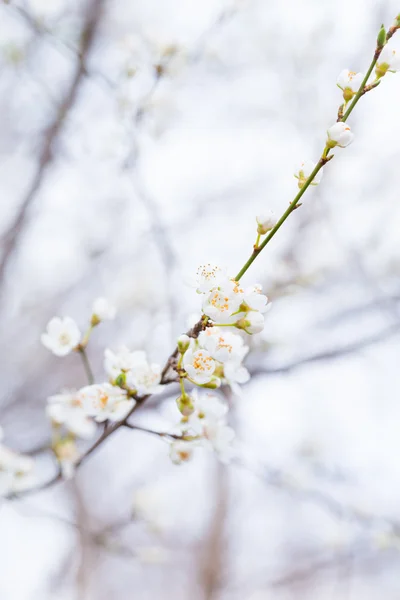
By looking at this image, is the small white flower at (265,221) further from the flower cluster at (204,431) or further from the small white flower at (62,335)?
the small white flower at (62,335)

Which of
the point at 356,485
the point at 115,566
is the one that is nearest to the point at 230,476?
the point at 356,485

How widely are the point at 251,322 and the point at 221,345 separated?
4 cm

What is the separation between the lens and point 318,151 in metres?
2.22

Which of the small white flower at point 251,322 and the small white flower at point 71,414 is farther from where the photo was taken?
the small white flower at point 71,414

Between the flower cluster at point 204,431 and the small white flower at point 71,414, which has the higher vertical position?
the small white flower at point 71,414

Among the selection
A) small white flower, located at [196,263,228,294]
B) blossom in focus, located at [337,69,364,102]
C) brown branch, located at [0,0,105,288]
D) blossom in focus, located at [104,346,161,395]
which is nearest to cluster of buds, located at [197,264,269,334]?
small white flower, located at [196,263,228,294]

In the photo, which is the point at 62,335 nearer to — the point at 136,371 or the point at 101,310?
the point at 101,310

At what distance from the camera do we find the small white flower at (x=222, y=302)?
1.69 ft

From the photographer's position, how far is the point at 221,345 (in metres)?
0.59

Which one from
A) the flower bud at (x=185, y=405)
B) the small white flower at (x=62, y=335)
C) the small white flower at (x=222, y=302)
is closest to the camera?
the small white flower at (x=222, y=302)

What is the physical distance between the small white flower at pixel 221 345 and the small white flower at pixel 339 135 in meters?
0.23

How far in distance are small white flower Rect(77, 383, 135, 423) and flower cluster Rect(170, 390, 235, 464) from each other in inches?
2.9

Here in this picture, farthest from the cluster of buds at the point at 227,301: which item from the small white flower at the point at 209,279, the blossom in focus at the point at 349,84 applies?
the blossom in focus at the point at 349,84

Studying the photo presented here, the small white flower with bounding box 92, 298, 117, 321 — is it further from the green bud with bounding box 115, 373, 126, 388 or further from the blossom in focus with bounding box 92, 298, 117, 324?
the green bud with bounding box 115, 373, 126, 388
